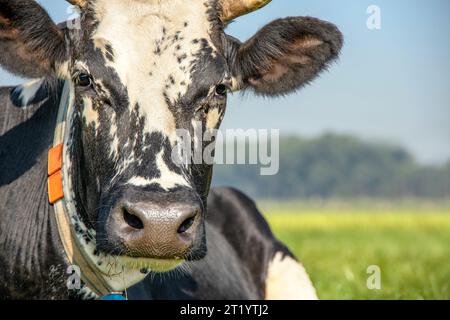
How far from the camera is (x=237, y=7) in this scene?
18.8 feet

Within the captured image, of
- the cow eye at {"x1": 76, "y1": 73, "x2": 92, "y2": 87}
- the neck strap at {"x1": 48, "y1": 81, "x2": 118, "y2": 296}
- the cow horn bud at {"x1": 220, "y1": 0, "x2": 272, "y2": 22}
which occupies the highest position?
the cow horn bud at {"x1": 220, "y1": 0, "x2": 272, "y2": 22}

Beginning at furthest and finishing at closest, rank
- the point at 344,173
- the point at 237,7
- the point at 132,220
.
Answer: the point at 344,173 < the point at 237,7 < the point at 132,220

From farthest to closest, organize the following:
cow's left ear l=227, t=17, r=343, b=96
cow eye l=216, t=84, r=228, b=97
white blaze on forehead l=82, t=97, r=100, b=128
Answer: cow's left ear l=227, t=17, r=343, b=96 → cow eye l=216, t=84, r=228, b=97 → white blaze on forehead l=82, t=97, r=100, b=128

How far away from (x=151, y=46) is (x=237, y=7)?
0.96m

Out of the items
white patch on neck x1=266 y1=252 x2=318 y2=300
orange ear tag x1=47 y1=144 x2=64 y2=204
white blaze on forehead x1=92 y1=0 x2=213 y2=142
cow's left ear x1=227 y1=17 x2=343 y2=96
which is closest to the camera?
white blaze on forehead x1=92 y1=0 x2=213 y2=142

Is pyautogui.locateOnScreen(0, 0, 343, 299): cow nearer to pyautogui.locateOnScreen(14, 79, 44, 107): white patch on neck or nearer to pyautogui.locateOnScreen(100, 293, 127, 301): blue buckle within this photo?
pyautogui.locateOnScreen(14, 79, 44, 107): white patch on neck

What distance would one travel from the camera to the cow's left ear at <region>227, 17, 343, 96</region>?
582 cm

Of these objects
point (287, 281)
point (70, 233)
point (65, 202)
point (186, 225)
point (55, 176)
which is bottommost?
point (287, 281)

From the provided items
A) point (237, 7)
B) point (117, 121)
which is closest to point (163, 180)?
point (117, 121)

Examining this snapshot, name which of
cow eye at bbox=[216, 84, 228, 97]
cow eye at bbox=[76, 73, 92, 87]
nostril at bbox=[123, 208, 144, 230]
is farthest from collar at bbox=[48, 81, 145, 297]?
cow eye at bbox=[216, 84, 228, 97]

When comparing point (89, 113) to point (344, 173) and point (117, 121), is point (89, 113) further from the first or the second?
point (344, 173)

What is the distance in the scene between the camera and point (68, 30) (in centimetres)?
539

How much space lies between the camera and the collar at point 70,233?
5305mm

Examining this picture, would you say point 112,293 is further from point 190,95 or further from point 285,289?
point 285,289
